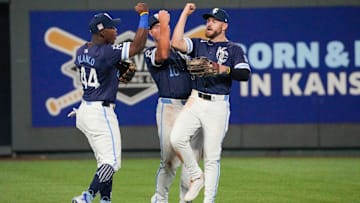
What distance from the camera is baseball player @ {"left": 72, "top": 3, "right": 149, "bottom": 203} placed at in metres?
9.72

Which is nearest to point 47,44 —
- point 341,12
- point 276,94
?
point 276,94

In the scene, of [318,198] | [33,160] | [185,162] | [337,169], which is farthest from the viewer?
[33,160]

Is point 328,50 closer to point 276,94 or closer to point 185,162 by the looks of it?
point 276,94

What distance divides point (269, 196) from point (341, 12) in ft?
21.2

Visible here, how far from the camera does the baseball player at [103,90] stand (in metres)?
9.72

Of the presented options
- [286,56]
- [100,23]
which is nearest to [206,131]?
[100,23]

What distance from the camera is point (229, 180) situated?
13469 mm

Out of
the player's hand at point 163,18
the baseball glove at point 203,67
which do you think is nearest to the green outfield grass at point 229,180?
the baseball glove at point 203,67

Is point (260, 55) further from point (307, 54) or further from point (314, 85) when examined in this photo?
point (314, 85)

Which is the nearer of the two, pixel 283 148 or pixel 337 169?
pixel 337 169

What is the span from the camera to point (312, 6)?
17.2 meters

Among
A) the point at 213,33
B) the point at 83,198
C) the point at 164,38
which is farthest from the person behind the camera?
the point at 213,33

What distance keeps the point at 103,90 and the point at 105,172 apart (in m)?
0.85

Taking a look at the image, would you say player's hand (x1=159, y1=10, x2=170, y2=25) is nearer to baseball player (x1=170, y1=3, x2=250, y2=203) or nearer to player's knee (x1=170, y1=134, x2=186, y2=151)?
baseball player (x1=170, y1=3, x2=250, y2=203)
